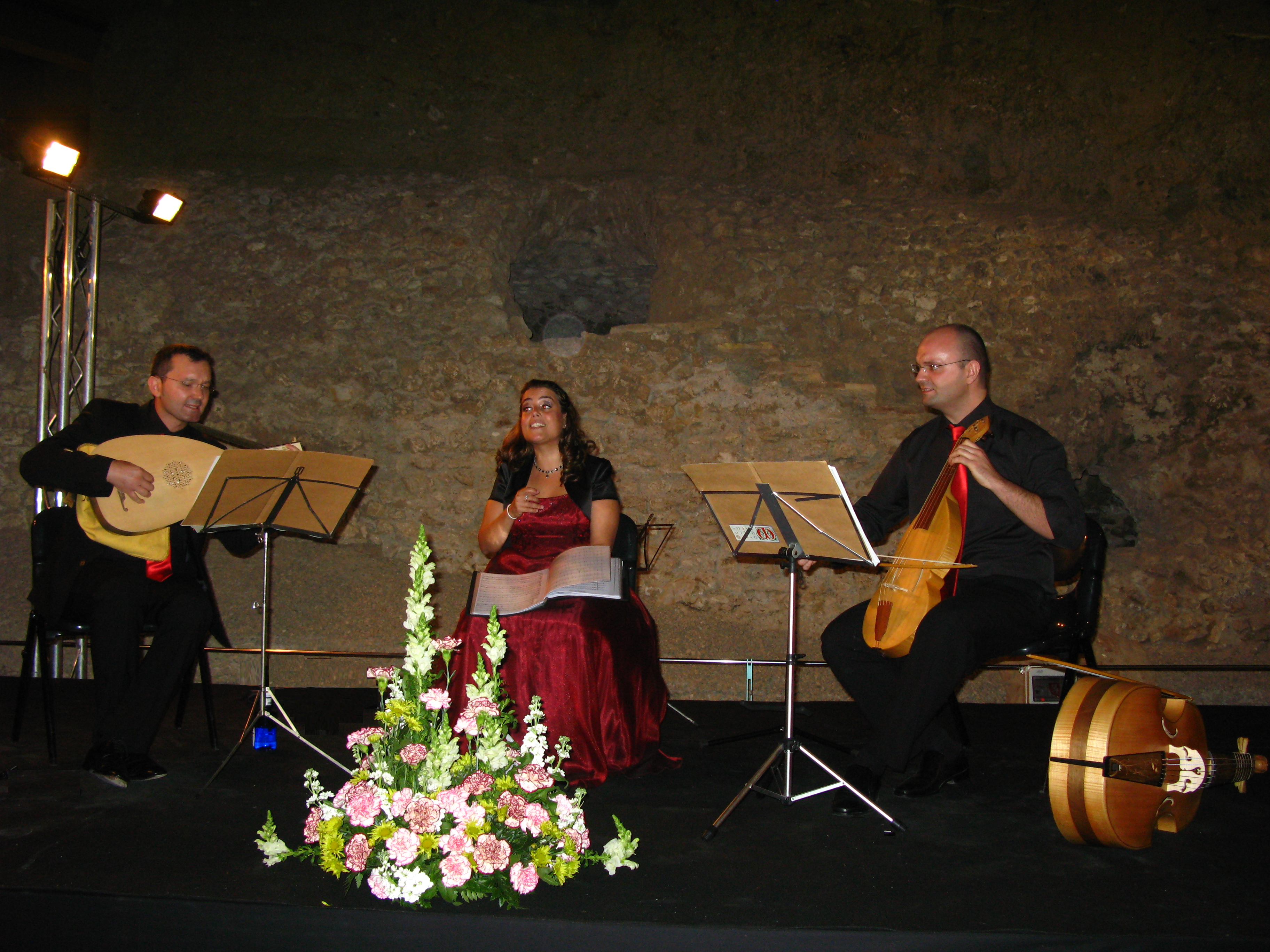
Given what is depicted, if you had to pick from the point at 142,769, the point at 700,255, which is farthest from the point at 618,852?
the point at 700,255

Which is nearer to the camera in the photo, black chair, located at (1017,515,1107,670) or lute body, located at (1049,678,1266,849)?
lute body, located at (1049,678,1266,849)

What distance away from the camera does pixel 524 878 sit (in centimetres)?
167

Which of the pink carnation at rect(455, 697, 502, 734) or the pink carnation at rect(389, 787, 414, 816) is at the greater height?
the pink carnation at rect(455, 697, 502, 734)

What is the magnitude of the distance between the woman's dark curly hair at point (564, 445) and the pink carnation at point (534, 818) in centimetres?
178

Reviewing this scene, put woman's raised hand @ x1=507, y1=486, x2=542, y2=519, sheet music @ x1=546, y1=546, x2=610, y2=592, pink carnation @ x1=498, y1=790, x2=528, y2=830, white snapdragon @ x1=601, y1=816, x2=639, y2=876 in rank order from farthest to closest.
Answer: woman's raised hand @ x1=507, y1=486, x2=542, y2=519
sheet music @ x1=546, y1=546, x2=610, y2=592
white snapdragon @ x1=601, y1=816, x2=639, y2=876
pink carnation @ x1=498, y1=790, x2=528, y2=830

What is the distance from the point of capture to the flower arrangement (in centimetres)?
163

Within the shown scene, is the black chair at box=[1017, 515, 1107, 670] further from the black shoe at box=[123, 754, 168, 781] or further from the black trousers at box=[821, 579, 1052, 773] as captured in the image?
the black shoe at box=[123, 754, 168, 781]

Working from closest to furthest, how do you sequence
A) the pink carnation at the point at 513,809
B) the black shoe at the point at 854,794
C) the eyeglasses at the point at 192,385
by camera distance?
1. the pink carnation at the point at 513,809
2. the black shoe at the point at 854,794
3. the eyeglasses at the point at 192,385

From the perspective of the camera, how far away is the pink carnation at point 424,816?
5.33ft

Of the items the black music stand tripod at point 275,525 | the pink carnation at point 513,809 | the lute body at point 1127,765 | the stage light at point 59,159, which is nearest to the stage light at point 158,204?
the stage light at point 59,159

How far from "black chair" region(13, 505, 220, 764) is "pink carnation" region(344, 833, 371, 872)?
5.53ft

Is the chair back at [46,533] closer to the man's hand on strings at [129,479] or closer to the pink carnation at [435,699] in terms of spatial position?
the man's hand on strings at [129,479]

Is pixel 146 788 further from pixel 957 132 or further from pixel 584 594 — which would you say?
pixel 957 132

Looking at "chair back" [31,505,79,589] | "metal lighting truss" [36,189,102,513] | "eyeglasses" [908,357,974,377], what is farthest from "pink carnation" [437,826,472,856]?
"metal lighting truss" [36,189,102,513]
